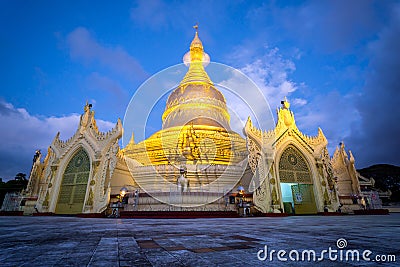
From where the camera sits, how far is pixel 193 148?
18734 mm

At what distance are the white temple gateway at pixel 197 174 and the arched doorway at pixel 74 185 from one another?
67 millimetres

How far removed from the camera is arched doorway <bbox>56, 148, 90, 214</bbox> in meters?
15.2

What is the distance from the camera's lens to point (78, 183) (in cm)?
1575

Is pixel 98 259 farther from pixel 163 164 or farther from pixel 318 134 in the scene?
pixel 318 134

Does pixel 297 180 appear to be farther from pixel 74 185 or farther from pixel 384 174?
pixel 384 174

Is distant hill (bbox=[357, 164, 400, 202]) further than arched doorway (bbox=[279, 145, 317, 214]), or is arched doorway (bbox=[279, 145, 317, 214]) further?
distant hill (bbox=[357, 164, 400, 202])

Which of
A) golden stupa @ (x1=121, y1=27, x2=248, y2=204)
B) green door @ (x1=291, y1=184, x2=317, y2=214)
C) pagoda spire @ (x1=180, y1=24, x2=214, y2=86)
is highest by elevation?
pagoda spire @ (x1=180, y1=24, x2=214, y2=86)

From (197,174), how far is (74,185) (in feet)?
29.1

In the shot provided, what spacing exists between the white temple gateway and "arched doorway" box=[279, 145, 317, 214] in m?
0.07

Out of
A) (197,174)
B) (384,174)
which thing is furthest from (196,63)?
(384,174)

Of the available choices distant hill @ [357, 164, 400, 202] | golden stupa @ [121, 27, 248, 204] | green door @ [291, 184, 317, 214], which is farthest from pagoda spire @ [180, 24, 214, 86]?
distant hill @ [357, 164, 400, 202]

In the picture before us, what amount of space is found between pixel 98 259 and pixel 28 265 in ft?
1.61

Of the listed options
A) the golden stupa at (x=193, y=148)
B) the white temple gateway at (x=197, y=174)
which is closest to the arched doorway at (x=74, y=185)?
the white temple gateway at (x=197, y=174)

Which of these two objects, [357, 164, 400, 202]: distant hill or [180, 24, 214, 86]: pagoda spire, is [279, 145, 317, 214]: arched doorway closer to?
[180, 24, 214, 86]: pagoda spire
